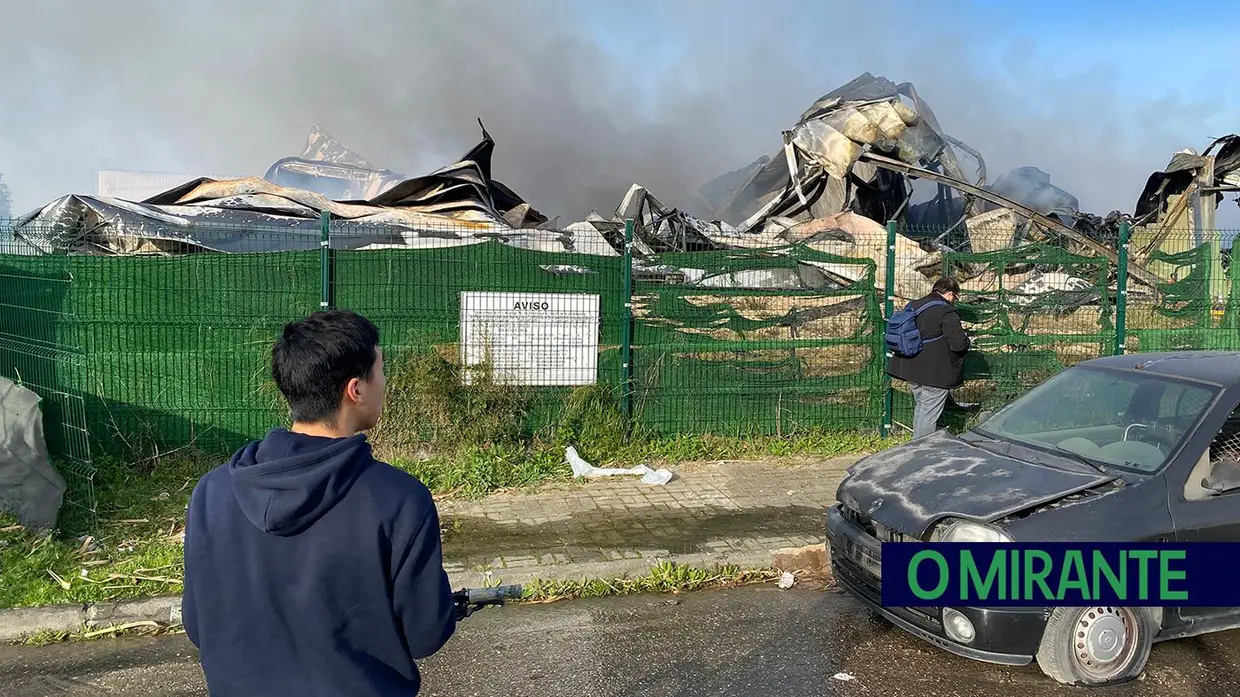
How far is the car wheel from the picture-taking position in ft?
12.0

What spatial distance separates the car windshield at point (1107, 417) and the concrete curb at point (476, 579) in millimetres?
1351

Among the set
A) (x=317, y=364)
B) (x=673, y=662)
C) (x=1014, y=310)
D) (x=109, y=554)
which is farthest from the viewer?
(x=1014, y=310)

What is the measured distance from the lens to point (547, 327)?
7508 millimetres

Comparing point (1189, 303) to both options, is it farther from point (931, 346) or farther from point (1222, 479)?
point (1222, 479)

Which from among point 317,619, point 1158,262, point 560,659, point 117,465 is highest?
point 1158,262

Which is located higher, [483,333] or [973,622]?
[483,333]

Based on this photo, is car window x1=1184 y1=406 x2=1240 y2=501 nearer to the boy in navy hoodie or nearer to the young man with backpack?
the young man with backpack

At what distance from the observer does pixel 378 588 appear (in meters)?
1.69

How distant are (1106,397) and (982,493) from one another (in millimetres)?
1274

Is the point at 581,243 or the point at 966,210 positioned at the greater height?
the point at 966,210

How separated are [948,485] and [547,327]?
4.12m

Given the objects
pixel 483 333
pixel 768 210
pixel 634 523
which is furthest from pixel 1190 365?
pixel 768 210

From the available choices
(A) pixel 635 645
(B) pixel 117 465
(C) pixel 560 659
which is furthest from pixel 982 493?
(B) pixel 117 465

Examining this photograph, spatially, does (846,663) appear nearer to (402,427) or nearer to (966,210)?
(402,427)
